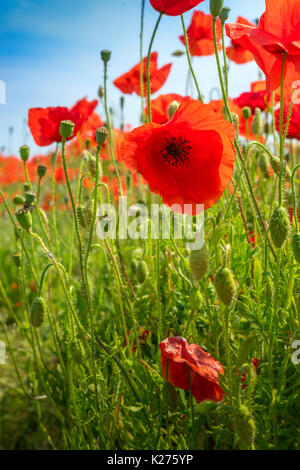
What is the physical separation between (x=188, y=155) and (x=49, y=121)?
428 mm

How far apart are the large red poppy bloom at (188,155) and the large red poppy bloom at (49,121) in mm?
350

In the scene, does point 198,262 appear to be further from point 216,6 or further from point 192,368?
point 216,6

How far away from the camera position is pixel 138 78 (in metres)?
1.35

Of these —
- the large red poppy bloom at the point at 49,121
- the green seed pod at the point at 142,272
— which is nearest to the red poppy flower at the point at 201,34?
the large red poppy bloom at the point at 49,121

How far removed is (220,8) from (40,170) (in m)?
0.56

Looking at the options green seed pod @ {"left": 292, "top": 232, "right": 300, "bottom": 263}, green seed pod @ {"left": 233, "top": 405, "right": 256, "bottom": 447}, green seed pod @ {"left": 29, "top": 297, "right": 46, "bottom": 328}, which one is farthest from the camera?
green seed pod @ {"left": 29, "top": 297, "right": 46, "bottom": 328}

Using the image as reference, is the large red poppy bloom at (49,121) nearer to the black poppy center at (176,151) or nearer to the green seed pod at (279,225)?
the black poppy center at (176,151)

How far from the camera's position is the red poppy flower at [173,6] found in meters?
0.78

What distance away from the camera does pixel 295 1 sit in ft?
2.46

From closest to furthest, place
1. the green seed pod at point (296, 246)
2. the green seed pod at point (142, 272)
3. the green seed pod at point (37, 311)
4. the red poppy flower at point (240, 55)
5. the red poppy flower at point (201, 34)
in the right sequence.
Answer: the green seed pod at point (296, 246) → the green seed pod at point (37, 311) → the green seed pod at point (142, 272) → the red poppy flower at point (201, 34) → the red poppy flower at point (240, 55)

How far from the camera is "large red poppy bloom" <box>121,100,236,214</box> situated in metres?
0.75

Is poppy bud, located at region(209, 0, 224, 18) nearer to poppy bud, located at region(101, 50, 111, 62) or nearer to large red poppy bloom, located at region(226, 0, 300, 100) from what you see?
large red poppy bloom, located at region(226, 0, 300, 100)

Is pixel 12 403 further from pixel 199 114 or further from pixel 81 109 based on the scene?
pixel 199 114

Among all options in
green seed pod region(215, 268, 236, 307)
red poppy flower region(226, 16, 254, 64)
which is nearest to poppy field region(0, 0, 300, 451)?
green seed pod region(215, 268, 236, 307)
